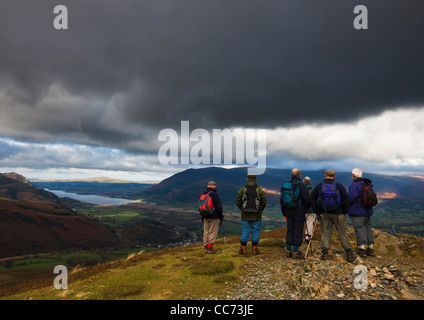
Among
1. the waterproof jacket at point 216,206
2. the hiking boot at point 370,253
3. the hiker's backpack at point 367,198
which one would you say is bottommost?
the hiking boot at point 370,253

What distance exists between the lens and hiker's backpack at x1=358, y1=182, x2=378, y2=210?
33.1 ft

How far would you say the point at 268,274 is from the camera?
859 centimetres

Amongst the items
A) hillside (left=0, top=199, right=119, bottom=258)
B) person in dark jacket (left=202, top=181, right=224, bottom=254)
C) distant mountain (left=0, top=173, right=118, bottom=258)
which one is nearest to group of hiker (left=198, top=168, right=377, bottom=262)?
person in dark jacket (left=202, top=181, right=224, bottom=254)

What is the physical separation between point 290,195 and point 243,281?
4.81 m

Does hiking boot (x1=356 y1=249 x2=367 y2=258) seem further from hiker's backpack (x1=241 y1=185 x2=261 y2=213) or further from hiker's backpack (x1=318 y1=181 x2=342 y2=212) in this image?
hiker's backpack (x1=241 y1=185 x2=261 y2=213)

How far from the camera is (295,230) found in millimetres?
10633

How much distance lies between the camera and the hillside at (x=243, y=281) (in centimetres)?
680

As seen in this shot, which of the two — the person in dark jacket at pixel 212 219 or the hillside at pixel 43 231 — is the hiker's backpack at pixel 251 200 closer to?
the person in dark jacket at pixel 212 219

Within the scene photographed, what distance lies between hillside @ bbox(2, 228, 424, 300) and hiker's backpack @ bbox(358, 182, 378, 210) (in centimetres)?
266

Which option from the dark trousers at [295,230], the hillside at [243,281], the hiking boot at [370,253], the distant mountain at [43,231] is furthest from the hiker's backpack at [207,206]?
the distant mountain at [43,231]

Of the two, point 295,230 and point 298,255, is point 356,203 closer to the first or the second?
point 295,230

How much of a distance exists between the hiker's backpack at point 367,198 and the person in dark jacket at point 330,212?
0.97 metres

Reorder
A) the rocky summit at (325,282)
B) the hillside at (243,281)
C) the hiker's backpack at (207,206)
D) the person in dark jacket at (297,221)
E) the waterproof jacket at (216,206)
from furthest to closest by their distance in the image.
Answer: the waterproof jacket at (216,206)
the hiker's backpack at (207,206)
the person in dark jacket at (297,221)
the hillside at (243,281)
the rocky summit at (325,282)
